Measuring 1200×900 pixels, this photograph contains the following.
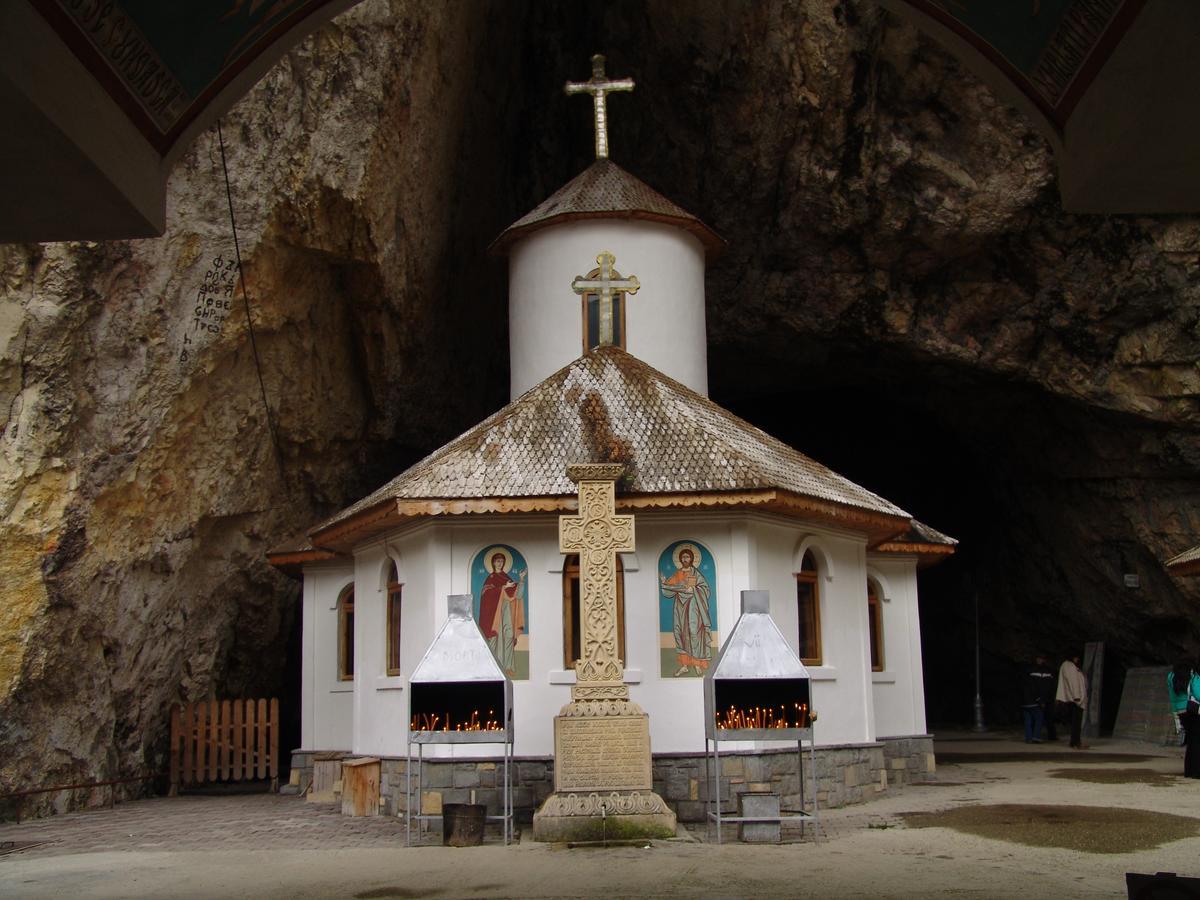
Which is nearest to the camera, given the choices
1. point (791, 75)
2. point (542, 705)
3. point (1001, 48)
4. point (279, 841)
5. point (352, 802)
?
point (1001, 48)

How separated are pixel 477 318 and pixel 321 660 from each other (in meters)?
8.15

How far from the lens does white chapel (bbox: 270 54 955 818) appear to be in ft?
47.4

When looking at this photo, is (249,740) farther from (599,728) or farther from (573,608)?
(599,728)

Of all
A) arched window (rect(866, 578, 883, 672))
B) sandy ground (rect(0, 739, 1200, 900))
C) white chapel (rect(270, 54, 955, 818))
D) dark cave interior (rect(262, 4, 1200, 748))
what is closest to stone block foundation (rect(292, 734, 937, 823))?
white chapel (rect(270, 54, 955, 818))

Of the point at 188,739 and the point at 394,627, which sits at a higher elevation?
the point at 394,627

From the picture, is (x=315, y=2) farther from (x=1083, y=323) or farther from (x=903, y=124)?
(x=1083, y=323)

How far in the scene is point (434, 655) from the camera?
13.1 meters

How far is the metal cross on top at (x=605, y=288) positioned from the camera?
18.5 m

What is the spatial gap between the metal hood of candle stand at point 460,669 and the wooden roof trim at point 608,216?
27.5 feet

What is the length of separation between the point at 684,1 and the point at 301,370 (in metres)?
9.73

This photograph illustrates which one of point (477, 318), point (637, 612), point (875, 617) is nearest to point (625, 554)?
point (637, 612)

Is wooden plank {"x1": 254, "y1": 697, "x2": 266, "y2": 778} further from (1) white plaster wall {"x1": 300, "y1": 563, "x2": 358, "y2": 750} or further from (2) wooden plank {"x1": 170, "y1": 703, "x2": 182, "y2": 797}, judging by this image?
(2) wooden plank {"x1": 170, "y1": 703, "x2": 182, "y2": 797}

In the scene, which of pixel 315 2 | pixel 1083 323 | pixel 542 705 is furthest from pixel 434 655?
pixel 1083 323

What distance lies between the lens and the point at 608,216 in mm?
19625
